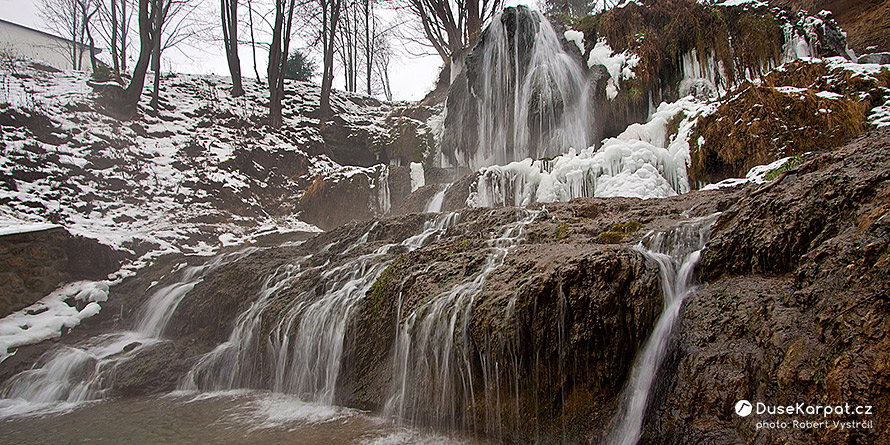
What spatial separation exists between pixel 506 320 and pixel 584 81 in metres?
9.85

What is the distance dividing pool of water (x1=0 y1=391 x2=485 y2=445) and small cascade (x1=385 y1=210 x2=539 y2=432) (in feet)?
0.60

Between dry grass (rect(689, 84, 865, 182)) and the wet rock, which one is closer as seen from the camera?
the wet rock

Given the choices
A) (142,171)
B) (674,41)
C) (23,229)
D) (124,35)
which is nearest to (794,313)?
(674,41)

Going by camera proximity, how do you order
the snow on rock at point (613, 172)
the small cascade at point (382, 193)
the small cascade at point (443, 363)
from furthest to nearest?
the small cascade at point (382, 193) → the snow on rock at point (613, 172) → the small cascade at point (443, 363)

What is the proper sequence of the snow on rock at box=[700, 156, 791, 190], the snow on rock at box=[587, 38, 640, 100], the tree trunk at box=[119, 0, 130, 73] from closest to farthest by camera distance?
the snow on rock at box=[700, 156, 791, 190] < the snow on rock at box=[587, 38, 640, 100] < the tree trunk at box=[119, 0, 130, 73]

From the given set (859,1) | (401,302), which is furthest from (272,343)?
(859,1)

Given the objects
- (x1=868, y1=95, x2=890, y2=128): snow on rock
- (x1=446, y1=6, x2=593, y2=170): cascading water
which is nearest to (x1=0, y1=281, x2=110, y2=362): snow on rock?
(x1=446, y1=6, x2=593, y2=170): cascading water

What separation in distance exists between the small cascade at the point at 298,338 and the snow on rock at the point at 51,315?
11.0ft

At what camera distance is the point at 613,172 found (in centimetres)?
711

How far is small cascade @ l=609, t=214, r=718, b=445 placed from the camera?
9.18 feet

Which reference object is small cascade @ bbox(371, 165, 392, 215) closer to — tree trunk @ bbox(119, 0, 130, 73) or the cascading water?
the cascading water

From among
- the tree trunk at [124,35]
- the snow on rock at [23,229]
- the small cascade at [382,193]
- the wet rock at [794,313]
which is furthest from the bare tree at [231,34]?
the wet rock at [794,313]

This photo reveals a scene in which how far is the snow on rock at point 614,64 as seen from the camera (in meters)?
10.5

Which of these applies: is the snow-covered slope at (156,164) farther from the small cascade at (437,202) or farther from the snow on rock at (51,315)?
the small cascade at (437,202)
